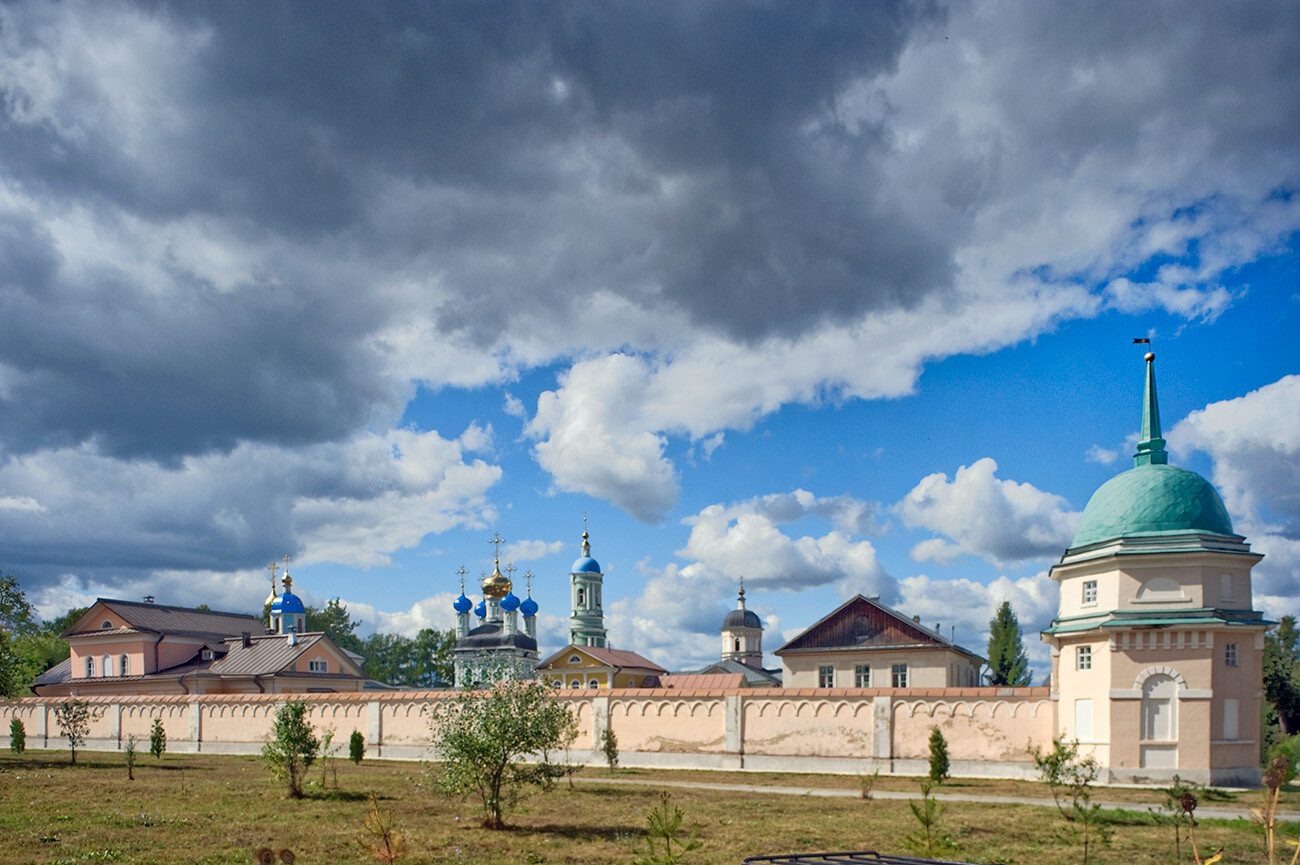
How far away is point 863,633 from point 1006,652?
2250 centimetres

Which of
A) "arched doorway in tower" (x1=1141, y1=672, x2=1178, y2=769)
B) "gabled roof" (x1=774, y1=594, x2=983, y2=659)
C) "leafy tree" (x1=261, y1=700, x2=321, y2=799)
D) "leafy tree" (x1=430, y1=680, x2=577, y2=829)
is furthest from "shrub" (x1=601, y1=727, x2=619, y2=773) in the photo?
"gabled roof" (x1=774, y1=594, x2=983, y2=659)

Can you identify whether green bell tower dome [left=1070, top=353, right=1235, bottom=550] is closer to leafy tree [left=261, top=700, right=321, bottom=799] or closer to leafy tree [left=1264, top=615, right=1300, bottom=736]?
leafy tree [left=1264, top=615, right=1300, bottom=736]

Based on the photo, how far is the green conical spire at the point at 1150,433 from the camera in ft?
85.6

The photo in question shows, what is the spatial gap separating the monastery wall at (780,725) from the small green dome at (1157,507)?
4.72 metres

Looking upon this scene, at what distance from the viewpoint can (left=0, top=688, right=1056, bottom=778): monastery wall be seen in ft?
78.2

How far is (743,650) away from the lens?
72875mm

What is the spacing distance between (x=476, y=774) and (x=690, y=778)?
9877mm

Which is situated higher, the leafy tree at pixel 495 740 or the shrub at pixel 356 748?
the leafy tree at pixel 495 740

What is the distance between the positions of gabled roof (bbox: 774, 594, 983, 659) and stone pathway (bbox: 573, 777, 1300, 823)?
22009 millimetres

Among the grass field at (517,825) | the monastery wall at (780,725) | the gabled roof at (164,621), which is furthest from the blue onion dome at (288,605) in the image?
the grass field at (517,825)

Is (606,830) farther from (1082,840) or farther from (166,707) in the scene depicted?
(166,707)

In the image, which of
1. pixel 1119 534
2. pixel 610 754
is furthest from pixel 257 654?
pixel 1119 534

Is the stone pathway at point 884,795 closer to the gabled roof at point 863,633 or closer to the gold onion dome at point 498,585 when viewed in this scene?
the gabled roof at point 863,633

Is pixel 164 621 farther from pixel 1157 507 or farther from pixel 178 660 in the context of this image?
pixel 1157 507
